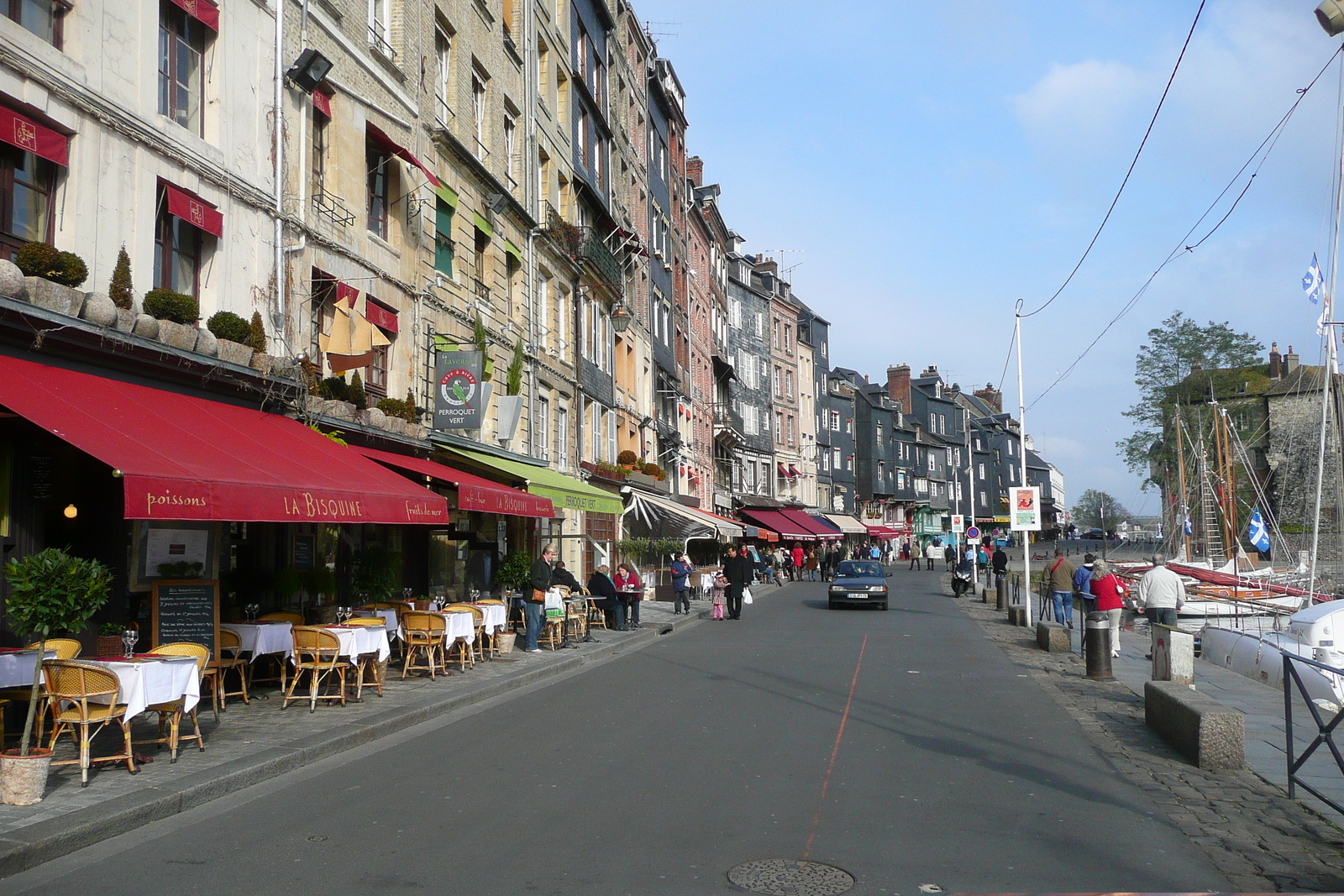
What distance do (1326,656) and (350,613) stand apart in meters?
13.3

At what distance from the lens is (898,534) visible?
82.5 metres

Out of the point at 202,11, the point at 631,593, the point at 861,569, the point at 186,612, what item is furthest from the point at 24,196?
the point at 861,569

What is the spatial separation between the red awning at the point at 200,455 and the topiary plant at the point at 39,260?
810 millimetres

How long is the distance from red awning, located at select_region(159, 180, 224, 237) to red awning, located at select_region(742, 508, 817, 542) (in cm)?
4223

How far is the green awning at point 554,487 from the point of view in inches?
714

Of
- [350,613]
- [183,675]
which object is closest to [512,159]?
[350,613]

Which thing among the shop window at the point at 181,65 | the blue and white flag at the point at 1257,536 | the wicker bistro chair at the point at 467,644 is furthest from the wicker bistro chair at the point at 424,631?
the blue and white flag at the point at 1257,536

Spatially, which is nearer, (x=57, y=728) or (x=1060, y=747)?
(x=57, y=728)

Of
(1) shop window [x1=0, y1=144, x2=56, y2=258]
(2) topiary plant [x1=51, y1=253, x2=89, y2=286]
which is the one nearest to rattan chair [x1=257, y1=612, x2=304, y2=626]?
(2) topiary plant [x1=51, y1=253, x2=89, y2=286]

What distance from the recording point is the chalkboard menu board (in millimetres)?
10195

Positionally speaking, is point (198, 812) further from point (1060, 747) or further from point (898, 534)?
point (898, 534)

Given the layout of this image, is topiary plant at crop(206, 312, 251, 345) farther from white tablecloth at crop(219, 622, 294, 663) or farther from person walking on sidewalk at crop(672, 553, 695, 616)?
person walking on sidewalk at crop(672, 553, 695, 616)

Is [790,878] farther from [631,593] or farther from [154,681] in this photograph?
[631,593]

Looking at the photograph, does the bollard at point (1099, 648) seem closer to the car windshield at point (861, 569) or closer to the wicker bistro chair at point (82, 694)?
the wicker bistro chair at point (82, 694)
